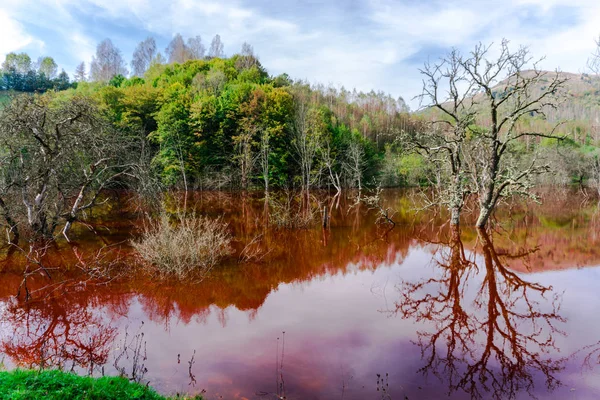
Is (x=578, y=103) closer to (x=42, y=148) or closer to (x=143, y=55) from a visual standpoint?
(x=42, y=148)

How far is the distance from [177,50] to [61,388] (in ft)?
304

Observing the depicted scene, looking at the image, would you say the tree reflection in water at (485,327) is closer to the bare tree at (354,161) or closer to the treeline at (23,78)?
the bare tree at (354,161)

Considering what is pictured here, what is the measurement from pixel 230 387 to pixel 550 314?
7615mm

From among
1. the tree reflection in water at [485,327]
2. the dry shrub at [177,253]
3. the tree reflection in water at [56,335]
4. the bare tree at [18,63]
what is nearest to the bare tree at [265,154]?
the dry shrub at [177,253]

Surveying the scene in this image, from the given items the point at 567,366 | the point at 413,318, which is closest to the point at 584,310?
the point at 567,366

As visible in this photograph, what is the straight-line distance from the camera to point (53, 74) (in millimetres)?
80375

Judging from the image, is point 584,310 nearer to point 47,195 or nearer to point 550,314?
point 550,314

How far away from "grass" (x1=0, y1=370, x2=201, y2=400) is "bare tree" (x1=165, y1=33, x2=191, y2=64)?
284 ft

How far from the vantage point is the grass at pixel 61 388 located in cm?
447

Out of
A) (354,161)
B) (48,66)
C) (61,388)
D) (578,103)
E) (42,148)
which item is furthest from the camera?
(48,66)

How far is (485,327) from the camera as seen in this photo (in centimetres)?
810

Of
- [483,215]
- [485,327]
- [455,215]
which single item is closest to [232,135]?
[455,215]

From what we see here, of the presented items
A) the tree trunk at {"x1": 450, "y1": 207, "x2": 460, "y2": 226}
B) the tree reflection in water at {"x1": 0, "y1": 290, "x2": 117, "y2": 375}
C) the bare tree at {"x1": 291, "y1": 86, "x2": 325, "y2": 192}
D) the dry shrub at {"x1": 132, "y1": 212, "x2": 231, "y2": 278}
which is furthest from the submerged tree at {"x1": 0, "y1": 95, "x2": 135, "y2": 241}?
the bare tree at {"x1": 291, "y1": 86, "x2": 325, "y2": 192}

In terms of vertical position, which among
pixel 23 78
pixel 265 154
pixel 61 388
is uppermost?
pixel 23 78
